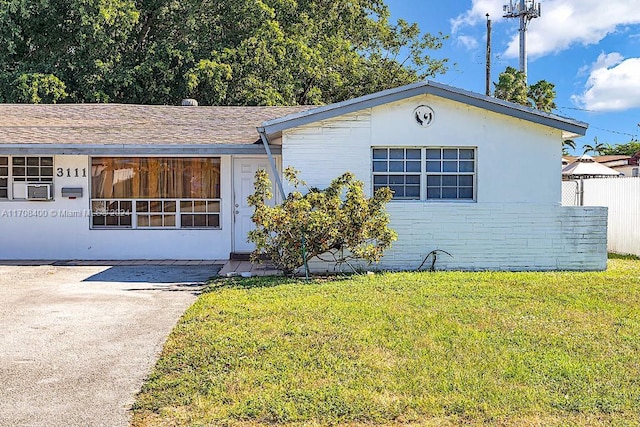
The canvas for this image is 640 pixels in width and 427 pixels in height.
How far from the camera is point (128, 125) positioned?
41.5 ft

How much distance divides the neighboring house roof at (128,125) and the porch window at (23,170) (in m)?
0.55

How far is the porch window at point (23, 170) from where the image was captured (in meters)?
11.7

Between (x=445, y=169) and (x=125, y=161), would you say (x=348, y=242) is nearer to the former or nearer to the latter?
(x=445, y=169)

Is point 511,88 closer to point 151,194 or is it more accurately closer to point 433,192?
point 433,192

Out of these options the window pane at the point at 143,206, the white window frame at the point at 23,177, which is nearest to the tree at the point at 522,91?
the window pane at the point at 143,206

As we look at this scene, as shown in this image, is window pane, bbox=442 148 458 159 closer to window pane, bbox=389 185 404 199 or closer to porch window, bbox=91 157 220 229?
window pane, bbox=389 185 404 199

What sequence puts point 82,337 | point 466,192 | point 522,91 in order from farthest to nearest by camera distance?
point 522,91 → point 466,192 → point 82,337

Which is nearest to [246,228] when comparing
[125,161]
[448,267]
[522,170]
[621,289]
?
[125,161]

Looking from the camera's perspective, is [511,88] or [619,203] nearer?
[619,203]

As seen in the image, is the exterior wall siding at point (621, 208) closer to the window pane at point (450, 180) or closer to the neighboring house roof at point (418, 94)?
the neighboring house roof at point (418, 94)

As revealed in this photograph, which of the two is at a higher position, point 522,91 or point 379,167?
point 522,91

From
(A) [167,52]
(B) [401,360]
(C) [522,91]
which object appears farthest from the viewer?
(C) [522,91]

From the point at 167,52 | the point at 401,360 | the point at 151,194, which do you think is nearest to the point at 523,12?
the point at 167,52

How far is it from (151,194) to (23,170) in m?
2.76
